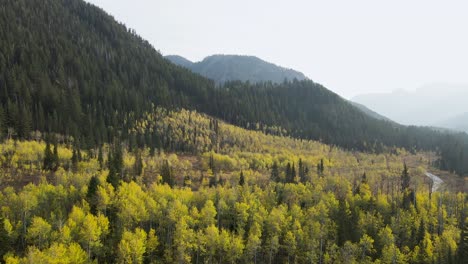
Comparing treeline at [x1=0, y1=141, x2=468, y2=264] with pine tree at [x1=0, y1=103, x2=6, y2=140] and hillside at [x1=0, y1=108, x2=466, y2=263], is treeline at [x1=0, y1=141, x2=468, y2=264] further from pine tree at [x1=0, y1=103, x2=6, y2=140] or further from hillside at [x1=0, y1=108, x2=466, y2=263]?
pine tree at [x1=0, y1=103, x2=6, y2=140]

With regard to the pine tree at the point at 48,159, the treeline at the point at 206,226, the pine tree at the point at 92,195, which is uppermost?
the pine tree at the point at 48,159

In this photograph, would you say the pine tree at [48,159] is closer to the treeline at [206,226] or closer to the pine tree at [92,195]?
the treeline at [206,226]

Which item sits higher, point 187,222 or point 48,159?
point 48,159

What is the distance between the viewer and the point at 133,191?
418 ft

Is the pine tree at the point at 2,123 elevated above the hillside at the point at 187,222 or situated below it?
above

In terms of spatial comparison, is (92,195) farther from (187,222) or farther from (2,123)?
(2,123)

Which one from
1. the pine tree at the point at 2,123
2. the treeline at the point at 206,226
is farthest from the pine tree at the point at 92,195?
the pine tree at the point at 2,123

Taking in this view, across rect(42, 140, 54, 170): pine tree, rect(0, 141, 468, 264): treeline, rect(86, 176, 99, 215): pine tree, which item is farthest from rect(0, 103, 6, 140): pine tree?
rect(86, 176, 99, 215): pine tree

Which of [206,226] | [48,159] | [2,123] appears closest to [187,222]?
[206,226]

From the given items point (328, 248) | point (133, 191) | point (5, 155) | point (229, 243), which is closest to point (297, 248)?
point (328, 248)

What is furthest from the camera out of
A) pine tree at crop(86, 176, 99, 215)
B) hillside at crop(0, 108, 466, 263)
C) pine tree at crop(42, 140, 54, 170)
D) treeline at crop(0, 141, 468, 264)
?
pine tree at crop(42, 140, 54, 170)

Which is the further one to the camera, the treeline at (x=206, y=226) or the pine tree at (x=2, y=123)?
the pine tree at (x=2, y=123)

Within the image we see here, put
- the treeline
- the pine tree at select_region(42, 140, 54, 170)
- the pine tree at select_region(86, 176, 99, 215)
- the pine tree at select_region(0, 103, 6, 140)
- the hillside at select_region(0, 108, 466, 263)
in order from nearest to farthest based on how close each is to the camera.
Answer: the treeline < the hillside at select_region(0, 108, 466, 263) < the pine tree at select_region(86, 176, 99, 215) < the pine tree at select_region(42, 140, 54, 170) < the pine tree at select_region(0, 103, 6, 140)

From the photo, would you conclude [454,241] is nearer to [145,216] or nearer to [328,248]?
[328,248]
